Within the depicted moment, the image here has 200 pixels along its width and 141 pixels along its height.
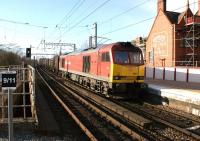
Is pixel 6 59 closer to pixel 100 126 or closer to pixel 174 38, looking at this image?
pixel 174 38

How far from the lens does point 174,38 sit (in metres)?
48.5

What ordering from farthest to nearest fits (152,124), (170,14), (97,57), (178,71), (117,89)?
(170,14) → (178,71) → (97,57) → (117,89) → (152,124)

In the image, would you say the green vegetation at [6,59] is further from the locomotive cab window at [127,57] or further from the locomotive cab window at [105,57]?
the locomotive cab window at [127,57]

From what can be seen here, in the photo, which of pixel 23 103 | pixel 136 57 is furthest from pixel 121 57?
pixel 23 103

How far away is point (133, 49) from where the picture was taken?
71.5 feet

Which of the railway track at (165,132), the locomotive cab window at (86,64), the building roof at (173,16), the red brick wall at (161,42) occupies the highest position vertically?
the building roof at (173,16)

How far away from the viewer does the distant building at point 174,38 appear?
47344 mm

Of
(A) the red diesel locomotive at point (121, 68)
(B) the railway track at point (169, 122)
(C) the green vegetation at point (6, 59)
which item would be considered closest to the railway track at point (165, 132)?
(B) the railway track at point (169, 122)

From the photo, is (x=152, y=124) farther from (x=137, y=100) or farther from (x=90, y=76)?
(x=90, y=76)

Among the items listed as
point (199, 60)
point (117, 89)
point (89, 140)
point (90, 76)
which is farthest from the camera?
point (199, 60)

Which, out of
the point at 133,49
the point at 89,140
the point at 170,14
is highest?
the point at 170,14

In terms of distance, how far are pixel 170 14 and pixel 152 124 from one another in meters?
42.1

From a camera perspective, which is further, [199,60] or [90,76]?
[199,60]

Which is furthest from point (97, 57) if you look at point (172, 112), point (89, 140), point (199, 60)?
point (199, 60)
